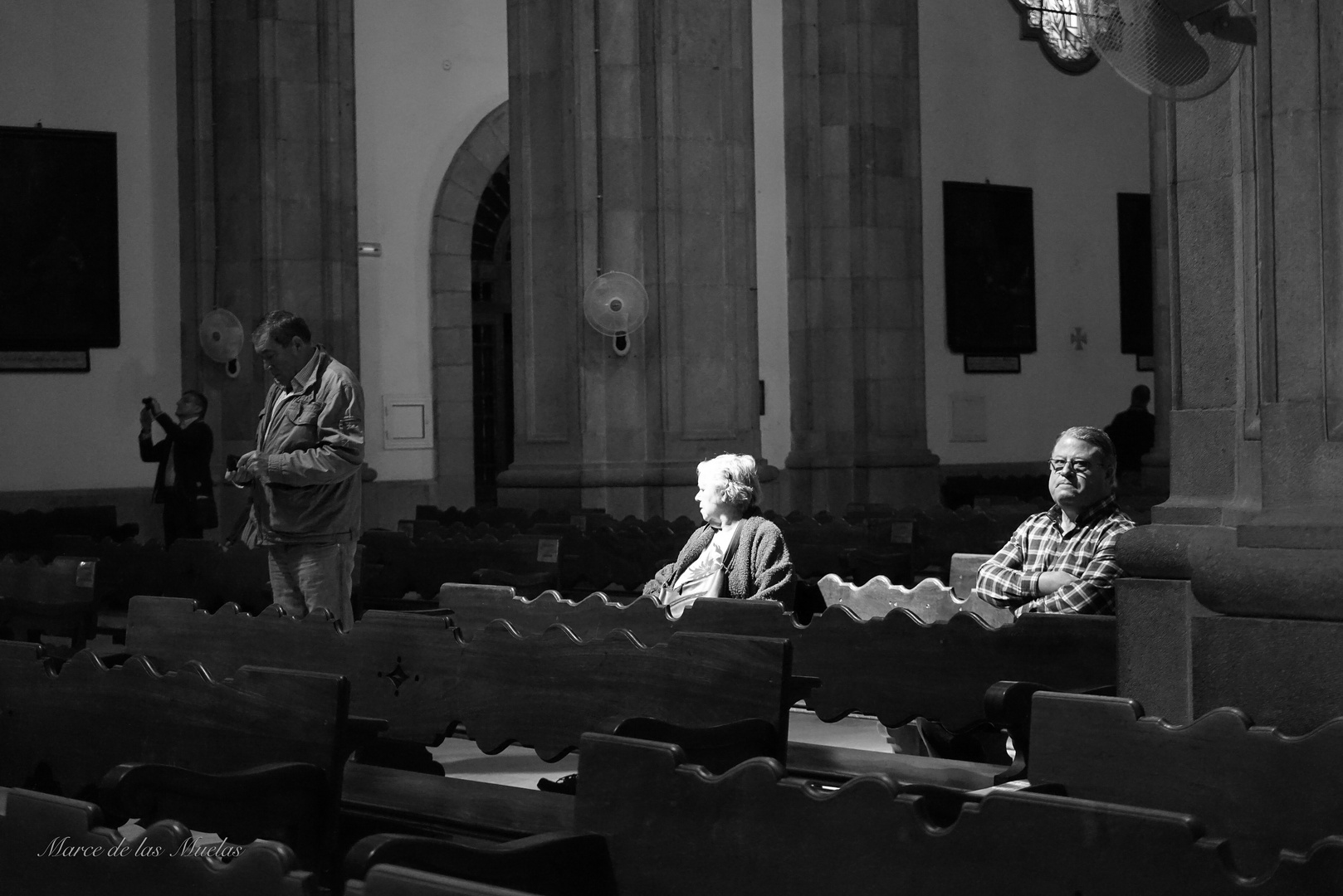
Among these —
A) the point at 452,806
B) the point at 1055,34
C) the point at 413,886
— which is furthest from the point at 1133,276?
the point at 413,886

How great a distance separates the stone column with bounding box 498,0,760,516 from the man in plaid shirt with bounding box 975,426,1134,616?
26.7ft

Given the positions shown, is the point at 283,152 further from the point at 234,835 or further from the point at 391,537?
the point at 234,835

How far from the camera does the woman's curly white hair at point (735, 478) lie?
6938 millimetres

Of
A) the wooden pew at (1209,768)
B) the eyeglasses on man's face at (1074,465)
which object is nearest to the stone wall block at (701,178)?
the eyeglasses on man's face at (1074,465)

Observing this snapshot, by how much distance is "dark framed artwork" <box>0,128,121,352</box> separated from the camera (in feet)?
56.2

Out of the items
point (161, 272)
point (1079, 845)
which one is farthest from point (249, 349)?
point (1079, 845)

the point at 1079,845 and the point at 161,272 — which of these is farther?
the point at 161,272

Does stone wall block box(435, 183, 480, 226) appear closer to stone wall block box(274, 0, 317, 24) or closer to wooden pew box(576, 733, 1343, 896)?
stone wall block box(274, 0, 317, 24)

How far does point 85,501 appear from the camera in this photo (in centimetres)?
1727

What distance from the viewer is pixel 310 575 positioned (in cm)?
718

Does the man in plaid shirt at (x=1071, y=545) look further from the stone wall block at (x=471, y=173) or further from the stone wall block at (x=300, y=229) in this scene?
the stone wall block at (x=471, y=173)

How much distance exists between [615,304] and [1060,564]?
835 cm

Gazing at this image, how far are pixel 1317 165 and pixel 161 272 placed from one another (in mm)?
15391

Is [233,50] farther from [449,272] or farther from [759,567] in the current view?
[759,567]
